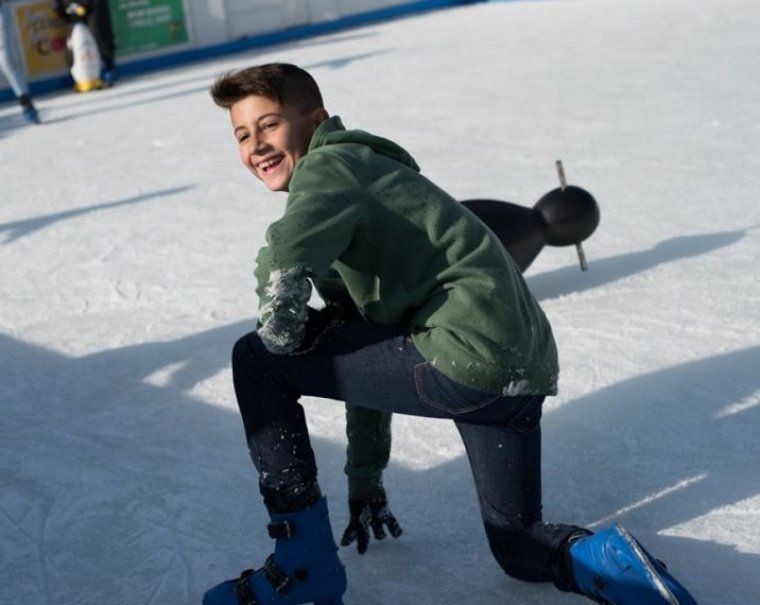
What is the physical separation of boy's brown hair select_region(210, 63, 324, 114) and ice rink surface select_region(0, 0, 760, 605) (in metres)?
0.95

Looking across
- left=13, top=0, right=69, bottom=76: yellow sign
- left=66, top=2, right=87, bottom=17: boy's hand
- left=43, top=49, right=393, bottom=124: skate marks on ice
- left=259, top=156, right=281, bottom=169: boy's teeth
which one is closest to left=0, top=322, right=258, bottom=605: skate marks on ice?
left=259, top=156, right=281, bottom=169: boy's teeth

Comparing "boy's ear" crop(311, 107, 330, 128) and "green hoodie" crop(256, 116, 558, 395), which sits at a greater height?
"boy's ear" crop(311, 107, 330, 128)

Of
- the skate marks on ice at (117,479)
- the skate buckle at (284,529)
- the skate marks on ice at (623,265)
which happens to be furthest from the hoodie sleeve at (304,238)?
the skate marks on ice at (623,265)

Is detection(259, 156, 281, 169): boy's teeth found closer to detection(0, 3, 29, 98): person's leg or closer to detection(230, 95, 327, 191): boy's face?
detection(230, 95, 327, 191): boy's face

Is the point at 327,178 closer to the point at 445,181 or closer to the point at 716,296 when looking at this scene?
the point at 716,296

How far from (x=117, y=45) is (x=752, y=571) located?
11.3 metres

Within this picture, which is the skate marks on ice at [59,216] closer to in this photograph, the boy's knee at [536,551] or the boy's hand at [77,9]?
the boy's knee at [536,551]

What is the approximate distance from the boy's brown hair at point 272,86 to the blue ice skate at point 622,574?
0.89 m

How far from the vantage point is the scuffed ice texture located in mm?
1769

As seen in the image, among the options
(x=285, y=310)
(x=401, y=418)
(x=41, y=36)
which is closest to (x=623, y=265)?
(x=401, y=418)

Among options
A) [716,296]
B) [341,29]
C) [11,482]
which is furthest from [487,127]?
[341,29]

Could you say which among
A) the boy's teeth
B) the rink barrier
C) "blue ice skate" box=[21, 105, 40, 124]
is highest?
the boy's teeth

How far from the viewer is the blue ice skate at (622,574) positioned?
5.95 feet

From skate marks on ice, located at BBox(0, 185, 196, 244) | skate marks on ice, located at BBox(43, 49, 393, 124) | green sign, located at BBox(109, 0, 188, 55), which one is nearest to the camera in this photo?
skate marks on ice, located at BBox(0, 185, 196, 244)
